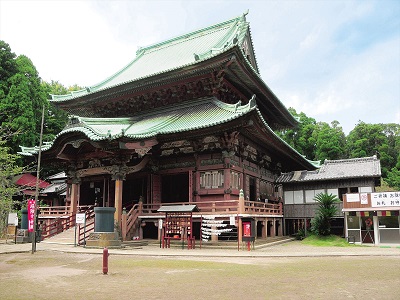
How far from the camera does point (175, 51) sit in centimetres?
3322

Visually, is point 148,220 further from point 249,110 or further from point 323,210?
point 323,210

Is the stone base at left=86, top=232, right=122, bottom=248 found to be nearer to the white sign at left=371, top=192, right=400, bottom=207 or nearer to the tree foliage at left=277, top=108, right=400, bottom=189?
the white sign at left=371, top=192, right=400, bottom=207

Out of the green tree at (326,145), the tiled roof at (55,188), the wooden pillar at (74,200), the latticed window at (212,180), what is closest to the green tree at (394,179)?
the green tree at (326,145)

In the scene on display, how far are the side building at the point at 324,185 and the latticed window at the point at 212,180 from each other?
1129 cm

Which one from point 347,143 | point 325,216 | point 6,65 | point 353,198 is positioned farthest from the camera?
point 347,143

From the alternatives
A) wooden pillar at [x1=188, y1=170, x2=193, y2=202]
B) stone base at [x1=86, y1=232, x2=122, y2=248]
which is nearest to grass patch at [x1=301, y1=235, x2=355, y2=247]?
wooden pillar at [x1=188, y1=170, x2=193, y2=202]

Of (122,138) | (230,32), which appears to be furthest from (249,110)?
(230,32)

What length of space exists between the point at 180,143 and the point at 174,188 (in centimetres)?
343

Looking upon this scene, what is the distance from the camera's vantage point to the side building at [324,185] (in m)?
31.2

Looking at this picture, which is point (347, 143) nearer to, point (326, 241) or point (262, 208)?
point (326, 241)

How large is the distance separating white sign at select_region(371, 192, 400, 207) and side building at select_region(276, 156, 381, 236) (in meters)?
5.21

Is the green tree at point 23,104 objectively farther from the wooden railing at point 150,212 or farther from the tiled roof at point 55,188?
the wooden railing at point 150,212

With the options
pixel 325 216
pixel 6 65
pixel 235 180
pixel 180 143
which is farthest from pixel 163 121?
pixel 6 65

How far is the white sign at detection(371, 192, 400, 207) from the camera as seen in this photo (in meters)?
24.6
